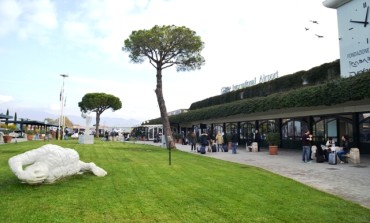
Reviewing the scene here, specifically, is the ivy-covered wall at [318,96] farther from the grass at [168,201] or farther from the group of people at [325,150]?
the grass at [168,201]

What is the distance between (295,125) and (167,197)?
21.1 m

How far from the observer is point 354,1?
778 inches

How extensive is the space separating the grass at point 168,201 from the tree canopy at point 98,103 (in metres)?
52.7

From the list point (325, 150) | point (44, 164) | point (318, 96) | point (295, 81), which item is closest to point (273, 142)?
point (295, 81)

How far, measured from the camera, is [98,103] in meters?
61.6

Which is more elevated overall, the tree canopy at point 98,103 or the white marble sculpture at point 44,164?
the tree canopy at point 98,103

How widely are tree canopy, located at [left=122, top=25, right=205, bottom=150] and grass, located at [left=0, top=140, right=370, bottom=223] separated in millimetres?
15842

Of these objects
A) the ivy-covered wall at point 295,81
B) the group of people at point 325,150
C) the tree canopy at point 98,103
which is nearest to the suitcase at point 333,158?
the group of people at point 325,150

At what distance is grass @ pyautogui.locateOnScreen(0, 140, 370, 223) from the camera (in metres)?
5.68

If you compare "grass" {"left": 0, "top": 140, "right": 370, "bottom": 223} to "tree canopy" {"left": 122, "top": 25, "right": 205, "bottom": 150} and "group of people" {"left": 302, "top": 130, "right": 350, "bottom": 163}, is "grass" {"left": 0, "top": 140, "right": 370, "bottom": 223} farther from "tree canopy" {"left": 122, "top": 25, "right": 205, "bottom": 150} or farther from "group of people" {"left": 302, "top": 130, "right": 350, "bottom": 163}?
"tree canopy" {"left": 122, "top": 25, "right": 205, "bottom": 150}

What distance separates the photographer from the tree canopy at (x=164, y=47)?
25062 millimetres

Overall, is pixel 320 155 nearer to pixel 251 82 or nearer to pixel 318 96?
pixel 318 96

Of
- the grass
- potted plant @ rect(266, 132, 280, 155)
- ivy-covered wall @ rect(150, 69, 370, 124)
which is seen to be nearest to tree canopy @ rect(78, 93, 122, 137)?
ivy-covered wall @ rect(150, 69, 370, 124)

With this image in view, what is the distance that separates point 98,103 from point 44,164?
54897mm
